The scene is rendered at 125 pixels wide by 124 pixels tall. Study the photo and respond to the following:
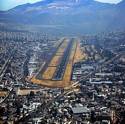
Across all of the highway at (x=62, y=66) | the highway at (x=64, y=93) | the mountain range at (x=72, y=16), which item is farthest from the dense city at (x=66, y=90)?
the mountain range at (x=72, y=16)

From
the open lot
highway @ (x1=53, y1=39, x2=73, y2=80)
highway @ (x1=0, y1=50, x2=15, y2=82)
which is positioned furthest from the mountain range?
highway @ (x1=0, y1=50, x2=15, y2=82)

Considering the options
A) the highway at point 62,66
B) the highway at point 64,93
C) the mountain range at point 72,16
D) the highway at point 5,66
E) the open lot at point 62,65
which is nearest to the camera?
the highway at point 64,93

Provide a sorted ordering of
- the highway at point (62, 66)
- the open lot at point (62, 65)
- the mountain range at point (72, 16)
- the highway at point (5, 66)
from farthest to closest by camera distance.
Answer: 1. the mountain range at point (72, 16)
2. the highway at point (5, 66)
3. the highway at point (62, 66)
4. the open lot at point (62, 65)

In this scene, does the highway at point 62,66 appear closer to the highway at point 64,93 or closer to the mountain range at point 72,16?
the highway at point 64,93

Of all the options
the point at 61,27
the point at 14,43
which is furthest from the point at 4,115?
the point at 61,27

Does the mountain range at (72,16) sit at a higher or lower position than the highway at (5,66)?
lower

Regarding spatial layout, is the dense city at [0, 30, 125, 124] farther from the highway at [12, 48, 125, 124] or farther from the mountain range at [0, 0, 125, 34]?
the mountain range at [0, 0, 125, 34]

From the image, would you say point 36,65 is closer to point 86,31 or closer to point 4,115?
point 4,115
